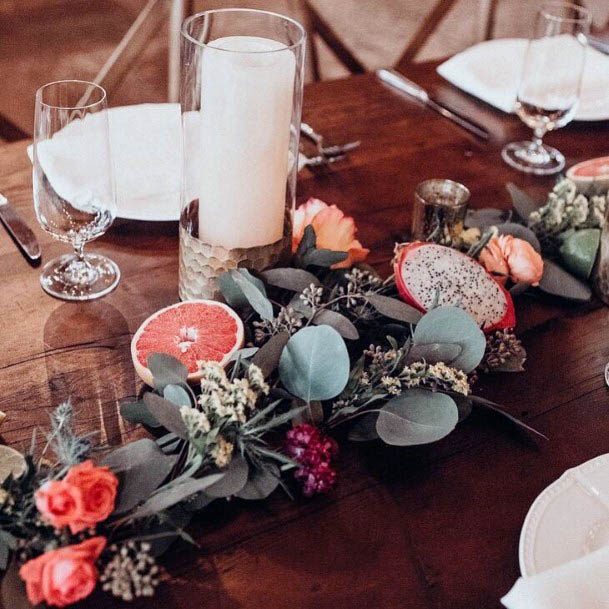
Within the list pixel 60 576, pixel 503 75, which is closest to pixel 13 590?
pixel 60 576

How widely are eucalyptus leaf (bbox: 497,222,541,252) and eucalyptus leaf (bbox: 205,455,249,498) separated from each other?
48cm

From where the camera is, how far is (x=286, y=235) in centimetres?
87

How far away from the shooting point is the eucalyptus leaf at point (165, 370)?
2.23ft

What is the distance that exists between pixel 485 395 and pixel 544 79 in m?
0.63

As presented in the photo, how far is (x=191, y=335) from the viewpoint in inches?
30.0

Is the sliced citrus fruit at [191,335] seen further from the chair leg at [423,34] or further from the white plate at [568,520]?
the chair leg at [423,34]

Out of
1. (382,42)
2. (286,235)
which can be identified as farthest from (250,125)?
(382,42)

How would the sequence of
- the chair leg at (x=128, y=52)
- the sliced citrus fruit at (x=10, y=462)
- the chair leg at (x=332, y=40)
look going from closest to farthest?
the sliced citrus fruit at (x=10, y=462) → the chair leg at (x=128, y=52) → the chair leg at (x=332, y=40)

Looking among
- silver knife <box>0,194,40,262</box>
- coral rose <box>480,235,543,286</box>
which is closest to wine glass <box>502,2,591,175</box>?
coral rose <box>480,235,543,286</box>

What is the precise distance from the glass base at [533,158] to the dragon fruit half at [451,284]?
401 millimetres

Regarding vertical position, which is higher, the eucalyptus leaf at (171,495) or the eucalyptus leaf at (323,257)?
the eucalyptus leaf at (323,257)

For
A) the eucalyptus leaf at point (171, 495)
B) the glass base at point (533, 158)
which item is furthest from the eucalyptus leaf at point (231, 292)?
the glass base at point (533, 158)

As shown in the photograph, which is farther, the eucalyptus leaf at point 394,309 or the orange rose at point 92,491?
the eucalyptus leaf at point 394,309

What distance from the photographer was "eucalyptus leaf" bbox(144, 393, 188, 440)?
0.64 meters
